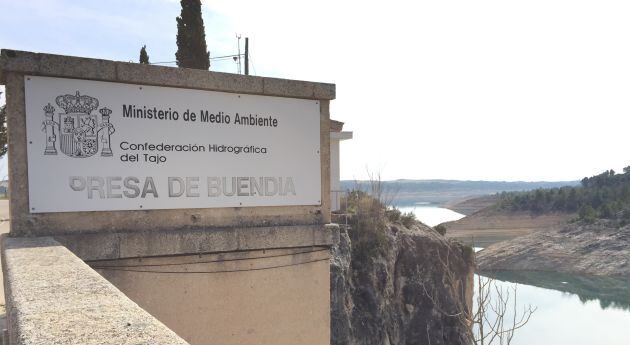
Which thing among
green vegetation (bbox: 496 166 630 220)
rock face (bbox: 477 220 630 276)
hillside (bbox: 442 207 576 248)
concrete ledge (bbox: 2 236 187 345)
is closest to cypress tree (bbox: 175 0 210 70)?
concrete ledge (bbox: 2 236 187 345)

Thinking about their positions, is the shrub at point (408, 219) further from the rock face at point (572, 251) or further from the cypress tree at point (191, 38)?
the rock face at point (572, 251)

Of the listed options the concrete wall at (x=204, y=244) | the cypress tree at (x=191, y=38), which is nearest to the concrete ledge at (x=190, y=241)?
the concrete wall at (x=204, y=244)

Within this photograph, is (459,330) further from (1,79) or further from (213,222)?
(1,79)

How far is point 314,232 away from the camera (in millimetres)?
4984

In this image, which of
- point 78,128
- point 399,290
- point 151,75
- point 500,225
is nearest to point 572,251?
point 500,225

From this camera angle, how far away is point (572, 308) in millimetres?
46812

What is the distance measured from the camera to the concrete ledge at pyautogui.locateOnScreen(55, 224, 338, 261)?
4012 mm

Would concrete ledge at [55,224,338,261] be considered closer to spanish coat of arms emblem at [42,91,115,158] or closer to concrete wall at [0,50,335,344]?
concrete wall at [0,50,335,344]

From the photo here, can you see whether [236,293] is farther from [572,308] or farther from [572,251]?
[572,251]

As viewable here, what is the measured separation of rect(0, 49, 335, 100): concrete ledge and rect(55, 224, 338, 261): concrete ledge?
1226 millimetres

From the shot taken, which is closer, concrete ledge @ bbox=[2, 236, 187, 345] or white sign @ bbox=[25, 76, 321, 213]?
concrete ledge @ bbox=[2, 236, 187, 345]

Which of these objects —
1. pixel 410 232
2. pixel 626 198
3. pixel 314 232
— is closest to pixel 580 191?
pixel 626 198

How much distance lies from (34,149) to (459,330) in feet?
70.6

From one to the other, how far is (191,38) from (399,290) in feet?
46.5
